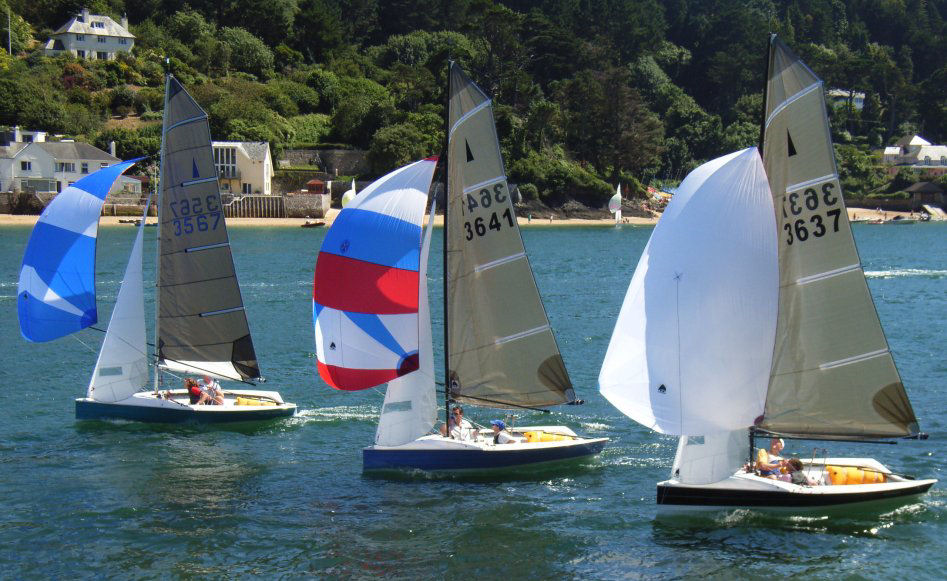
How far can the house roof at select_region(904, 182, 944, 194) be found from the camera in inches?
5713

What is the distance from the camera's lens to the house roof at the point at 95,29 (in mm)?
133500

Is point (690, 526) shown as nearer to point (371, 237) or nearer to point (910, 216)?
point (371, 237)

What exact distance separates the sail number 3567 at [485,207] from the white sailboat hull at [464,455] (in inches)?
192

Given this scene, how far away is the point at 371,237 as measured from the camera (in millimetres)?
25297

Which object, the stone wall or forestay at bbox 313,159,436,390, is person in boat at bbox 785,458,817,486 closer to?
forestay at bbox 313,159,436,390

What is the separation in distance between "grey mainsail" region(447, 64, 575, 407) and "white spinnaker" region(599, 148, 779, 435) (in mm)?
3780

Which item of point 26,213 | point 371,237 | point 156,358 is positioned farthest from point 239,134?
point 371,237

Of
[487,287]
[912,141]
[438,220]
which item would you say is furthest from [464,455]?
[912,141]

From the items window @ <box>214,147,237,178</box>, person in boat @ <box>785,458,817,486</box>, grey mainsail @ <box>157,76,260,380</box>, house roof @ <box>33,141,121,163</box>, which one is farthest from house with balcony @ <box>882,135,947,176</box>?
person in boat @ <box>785,458,817,486</box>

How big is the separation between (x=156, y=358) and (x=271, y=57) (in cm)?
10817

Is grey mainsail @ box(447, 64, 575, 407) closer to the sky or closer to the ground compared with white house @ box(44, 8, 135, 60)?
closer to the ground

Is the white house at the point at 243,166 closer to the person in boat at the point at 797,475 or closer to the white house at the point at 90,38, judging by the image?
the white house at the point at 90,38

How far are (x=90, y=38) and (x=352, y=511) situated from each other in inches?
4907

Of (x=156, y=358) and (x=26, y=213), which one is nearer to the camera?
(x=156, y=358)
